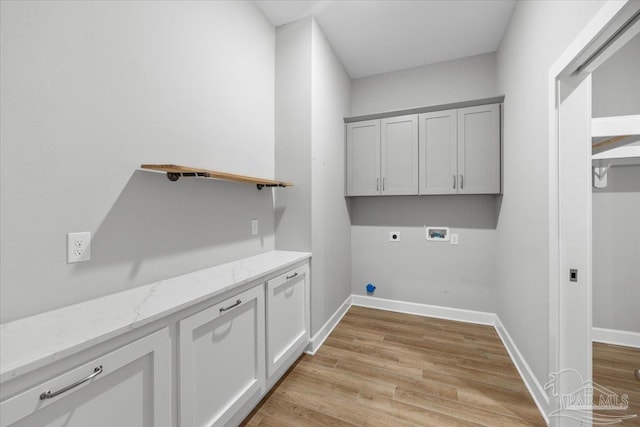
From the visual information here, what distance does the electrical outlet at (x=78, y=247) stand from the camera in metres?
1.05

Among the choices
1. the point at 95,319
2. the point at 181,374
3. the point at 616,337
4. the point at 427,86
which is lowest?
the point at 616,337

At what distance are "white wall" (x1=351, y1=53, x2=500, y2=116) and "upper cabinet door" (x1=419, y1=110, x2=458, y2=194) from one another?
1.22ft

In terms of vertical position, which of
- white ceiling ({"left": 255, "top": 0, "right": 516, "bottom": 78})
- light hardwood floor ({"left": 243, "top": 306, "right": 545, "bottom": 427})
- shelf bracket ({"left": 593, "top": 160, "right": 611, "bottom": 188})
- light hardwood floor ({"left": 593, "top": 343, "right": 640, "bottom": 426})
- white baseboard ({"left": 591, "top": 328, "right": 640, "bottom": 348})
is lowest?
light hardwood floor ({"left": 243, "top": 306, "right": 545, "bottom": 427})

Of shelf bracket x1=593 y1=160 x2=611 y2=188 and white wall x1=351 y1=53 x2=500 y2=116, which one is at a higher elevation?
white wall x1=351 y1=53 x2=500 y2=116

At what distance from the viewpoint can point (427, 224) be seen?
9.97 ft

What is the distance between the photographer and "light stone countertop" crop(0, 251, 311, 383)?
0.69m

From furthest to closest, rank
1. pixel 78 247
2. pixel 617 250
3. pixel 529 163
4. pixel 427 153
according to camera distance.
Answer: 1. pixel 427 153
2. pixel 617 250
3. pixel 529 163
4. pixel 78 247

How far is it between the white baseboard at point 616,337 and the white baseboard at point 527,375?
0.65 m

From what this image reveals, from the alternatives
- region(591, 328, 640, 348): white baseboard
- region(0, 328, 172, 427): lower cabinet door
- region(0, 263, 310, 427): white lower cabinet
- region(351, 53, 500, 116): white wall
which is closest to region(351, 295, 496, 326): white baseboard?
region(591, 328, 640, 348): white baseboard

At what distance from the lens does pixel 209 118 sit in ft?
5.65

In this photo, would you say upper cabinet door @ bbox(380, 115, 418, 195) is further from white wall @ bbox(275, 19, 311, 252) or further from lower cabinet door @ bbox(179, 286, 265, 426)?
lower cabinet door @ bbox(179, 286, 265, 426)

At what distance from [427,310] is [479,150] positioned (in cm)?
186

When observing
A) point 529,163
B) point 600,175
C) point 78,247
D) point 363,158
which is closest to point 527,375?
point 529,163

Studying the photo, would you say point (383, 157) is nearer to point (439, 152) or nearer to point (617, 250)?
point (439, 152)
